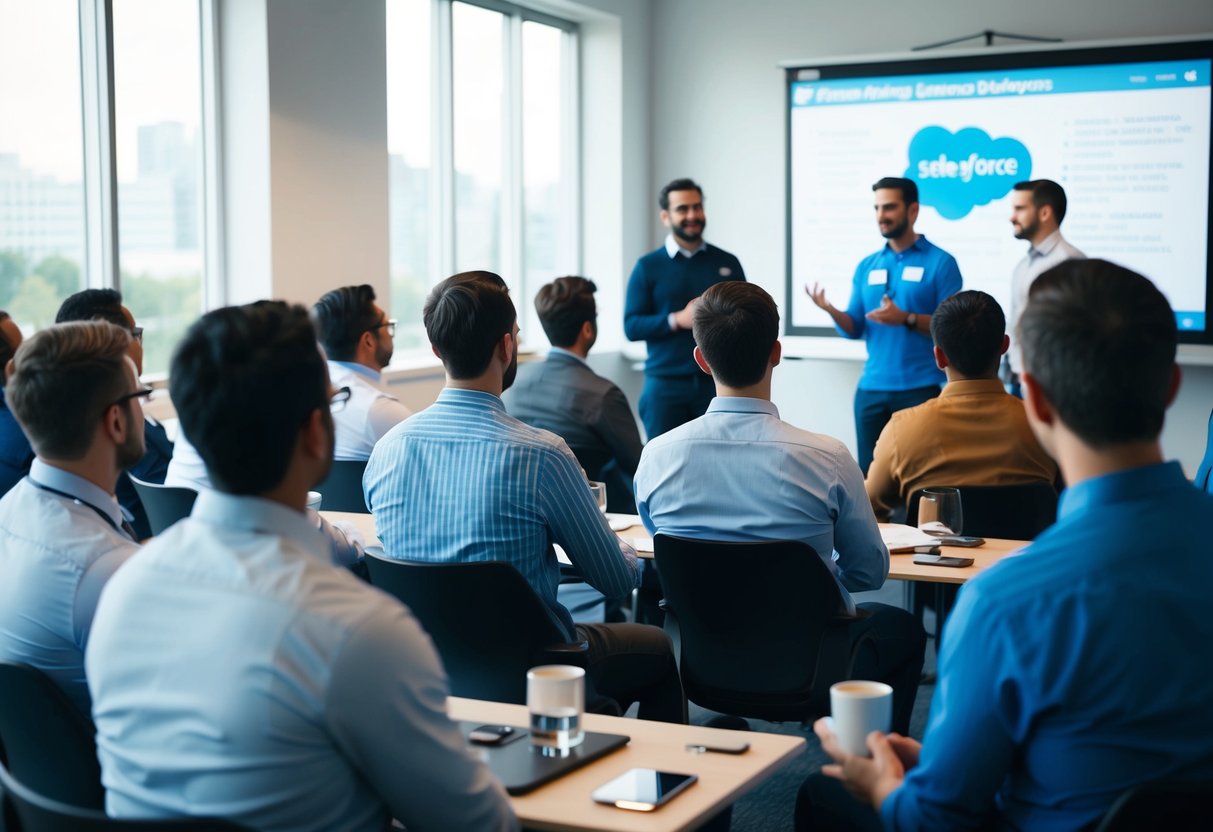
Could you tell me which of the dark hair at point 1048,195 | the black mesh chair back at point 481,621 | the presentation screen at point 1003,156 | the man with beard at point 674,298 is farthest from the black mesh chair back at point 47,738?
the presentation screen at point 1003,156

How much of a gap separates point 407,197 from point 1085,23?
3.69 m

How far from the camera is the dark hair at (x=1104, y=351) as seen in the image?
4.66 feet

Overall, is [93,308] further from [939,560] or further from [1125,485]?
[1125,485]

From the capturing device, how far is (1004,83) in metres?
6.97

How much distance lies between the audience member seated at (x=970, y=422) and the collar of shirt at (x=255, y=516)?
2324 mm

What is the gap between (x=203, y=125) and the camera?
18.5 feet

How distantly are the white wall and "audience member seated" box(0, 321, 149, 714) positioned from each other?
19.8ft

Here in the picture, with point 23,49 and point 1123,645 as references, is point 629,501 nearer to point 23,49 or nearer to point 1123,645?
point 23,49

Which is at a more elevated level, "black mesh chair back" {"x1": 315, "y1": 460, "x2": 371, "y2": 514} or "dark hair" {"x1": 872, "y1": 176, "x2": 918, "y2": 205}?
"dark hair" {"x1": 872, "y1": 176, "x2": 918, "y2": 205}

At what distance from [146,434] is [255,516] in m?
2.54

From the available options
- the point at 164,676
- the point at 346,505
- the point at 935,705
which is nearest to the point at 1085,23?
the point at 346,505

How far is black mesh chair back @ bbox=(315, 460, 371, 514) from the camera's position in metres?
A: 3.89

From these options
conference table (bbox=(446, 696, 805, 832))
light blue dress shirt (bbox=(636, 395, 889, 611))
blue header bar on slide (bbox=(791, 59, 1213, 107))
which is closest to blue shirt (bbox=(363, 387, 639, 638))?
light blue dress shirt (bbox=(636, 395, 889, 611))

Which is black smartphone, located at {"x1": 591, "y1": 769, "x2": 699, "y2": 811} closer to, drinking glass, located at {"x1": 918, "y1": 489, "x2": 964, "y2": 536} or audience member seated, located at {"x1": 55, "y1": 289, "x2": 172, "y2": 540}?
drinking glass, located at {"x1": 918, "y1": 489, "x2": 964, "y2": 536}
